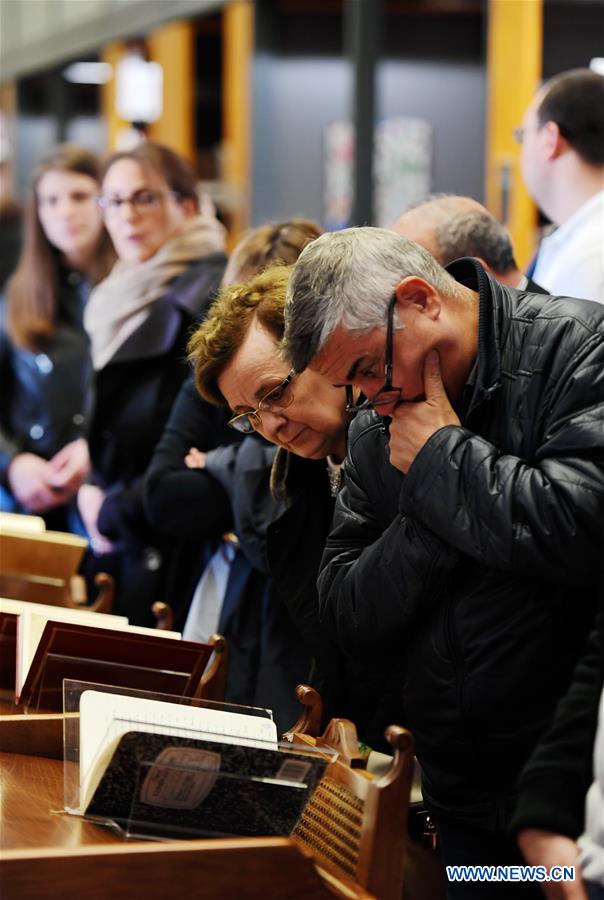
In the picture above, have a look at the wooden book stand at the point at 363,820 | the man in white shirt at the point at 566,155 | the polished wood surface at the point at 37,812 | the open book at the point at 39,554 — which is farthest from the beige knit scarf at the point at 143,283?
the wooden book stand at the point at 363,820

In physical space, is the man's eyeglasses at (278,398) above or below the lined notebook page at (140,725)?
above

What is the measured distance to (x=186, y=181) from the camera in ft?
13.3

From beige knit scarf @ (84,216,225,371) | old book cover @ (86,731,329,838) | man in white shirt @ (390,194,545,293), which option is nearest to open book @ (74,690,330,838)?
old book cover @ (86,731,329,838)

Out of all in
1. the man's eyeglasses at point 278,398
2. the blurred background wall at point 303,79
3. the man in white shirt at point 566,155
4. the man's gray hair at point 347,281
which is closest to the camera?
the man's gray hair at point 347,281

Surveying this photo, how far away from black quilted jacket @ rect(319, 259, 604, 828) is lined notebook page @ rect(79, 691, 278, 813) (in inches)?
8.4

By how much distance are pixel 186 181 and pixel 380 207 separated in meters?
5.43

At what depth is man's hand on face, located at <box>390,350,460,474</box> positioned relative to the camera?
6.08ft

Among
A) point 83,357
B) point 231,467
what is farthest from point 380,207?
point 231,467

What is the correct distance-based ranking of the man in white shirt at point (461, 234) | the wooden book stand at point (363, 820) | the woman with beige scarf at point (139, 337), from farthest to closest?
the woman with beige scarf at point (139, 337), the man in white shirt at point (461, 234), the wooden book stand at point (363, 820)

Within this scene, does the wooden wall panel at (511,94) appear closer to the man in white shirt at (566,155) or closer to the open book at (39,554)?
the man in white shirt at (566,155)

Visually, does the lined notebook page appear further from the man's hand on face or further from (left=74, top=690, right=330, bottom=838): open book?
the man's hand on face

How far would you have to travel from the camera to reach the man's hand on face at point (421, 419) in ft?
6.08

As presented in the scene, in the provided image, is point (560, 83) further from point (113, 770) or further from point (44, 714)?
point (113, 770)

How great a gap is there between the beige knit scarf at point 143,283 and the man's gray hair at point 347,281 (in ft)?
6.93
